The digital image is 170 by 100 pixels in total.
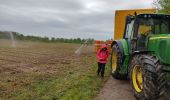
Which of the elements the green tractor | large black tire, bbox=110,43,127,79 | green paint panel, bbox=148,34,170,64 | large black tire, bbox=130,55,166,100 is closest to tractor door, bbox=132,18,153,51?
the green tractor

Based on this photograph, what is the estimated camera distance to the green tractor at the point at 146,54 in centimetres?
812

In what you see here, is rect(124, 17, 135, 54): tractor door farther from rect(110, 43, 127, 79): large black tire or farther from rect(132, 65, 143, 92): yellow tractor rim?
rect(132, 65, 143, 92): yellow tractor rim

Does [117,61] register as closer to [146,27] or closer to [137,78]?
[146,27]

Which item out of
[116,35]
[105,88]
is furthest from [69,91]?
[116,35]

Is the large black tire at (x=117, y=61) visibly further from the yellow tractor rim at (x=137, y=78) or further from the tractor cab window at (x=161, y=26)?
the yellow tractor rim at (x=137, y=78)

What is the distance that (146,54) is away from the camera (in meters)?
9.34

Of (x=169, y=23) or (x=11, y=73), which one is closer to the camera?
(x=169, y=23)

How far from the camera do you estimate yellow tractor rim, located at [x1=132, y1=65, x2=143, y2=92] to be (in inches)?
361

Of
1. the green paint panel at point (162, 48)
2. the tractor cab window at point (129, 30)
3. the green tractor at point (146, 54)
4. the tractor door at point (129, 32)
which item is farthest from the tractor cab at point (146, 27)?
the green paint panel at point (162, 48)

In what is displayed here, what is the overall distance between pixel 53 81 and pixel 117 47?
8.21 feet

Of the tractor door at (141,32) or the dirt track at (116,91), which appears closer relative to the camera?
the dirt track at (116,91)

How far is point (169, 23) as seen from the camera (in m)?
10.8

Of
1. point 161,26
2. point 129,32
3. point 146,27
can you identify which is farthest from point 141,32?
point 129,32

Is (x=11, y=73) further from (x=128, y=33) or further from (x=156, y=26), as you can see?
(x=156, y=26)
